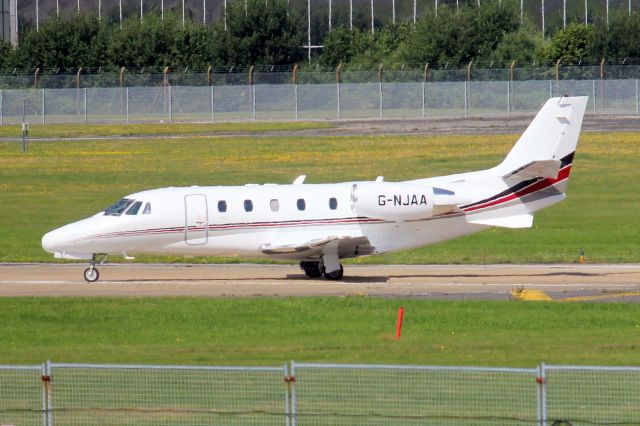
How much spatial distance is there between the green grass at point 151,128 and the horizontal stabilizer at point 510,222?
41.7 meters

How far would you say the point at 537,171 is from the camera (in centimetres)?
3161

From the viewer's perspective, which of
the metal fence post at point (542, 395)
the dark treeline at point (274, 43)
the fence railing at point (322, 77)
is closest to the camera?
the metal fence post at point (542, 395)

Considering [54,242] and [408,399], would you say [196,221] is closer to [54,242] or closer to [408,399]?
[54,242]

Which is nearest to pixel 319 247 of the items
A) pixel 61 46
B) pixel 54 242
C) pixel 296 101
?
pixel 54 242

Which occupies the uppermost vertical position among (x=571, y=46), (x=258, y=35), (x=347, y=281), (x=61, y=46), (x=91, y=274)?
(x=258, y=35)

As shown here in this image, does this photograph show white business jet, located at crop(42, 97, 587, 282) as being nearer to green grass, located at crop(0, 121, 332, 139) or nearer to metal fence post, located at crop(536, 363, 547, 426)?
metal fence post, located at crop(536, 363, 547, 426)

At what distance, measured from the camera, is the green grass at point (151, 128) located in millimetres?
73438

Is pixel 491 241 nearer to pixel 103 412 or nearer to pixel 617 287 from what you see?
pixel 617 287

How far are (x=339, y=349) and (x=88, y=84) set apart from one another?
63.4m

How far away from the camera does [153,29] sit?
92.4 meters

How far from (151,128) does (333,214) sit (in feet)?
149

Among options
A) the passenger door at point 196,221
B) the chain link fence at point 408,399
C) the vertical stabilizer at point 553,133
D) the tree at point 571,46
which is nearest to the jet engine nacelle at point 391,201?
the vertical stabilizer at point 553,133

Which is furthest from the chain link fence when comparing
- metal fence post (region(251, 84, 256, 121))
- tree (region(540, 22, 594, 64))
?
Result: tree (region(540, 22, 594, 64))

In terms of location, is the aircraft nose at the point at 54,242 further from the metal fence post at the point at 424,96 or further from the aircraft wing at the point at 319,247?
the metal fence post at the point at 424,96
